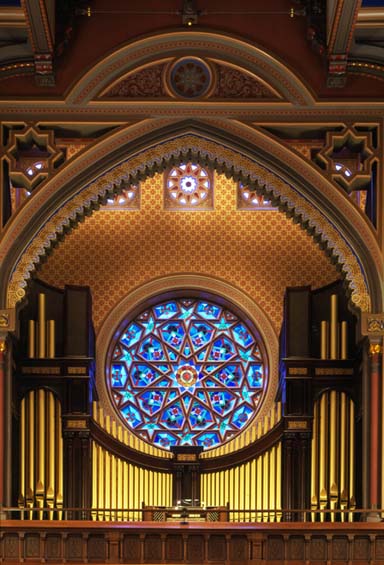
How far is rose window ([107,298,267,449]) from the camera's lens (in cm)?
2356

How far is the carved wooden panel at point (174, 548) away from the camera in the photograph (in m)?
18.8

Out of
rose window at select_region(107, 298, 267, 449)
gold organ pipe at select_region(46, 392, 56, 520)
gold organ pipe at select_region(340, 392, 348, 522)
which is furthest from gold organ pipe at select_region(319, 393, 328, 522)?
gold organ pipe at select_region(46, 392, 56, 520)

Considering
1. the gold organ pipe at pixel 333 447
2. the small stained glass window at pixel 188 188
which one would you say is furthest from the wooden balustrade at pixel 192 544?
the small stained glass window at pixel 188 188

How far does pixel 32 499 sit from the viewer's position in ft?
71.2

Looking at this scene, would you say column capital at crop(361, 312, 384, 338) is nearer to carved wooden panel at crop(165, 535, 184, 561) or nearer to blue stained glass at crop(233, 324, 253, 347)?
blue stained glass at crop(233, 324, 253, 347)

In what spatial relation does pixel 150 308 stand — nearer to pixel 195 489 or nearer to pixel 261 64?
pixel 195 489

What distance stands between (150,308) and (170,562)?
19.1ft

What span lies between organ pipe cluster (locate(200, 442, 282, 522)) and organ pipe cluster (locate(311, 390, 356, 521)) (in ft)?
1.77

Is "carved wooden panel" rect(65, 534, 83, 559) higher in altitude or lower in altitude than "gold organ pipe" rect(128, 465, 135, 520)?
lower

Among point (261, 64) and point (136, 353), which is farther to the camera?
point (136, 353)

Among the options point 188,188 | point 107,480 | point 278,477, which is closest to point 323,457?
point 278,477

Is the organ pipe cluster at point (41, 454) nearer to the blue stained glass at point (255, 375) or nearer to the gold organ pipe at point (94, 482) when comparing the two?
the gold organ pipe at point (94, 482)

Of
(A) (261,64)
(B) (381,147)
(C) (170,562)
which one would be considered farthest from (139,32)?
(C) (170,562)

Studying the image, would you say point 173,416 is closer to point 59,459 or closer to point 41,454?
point 59,459
